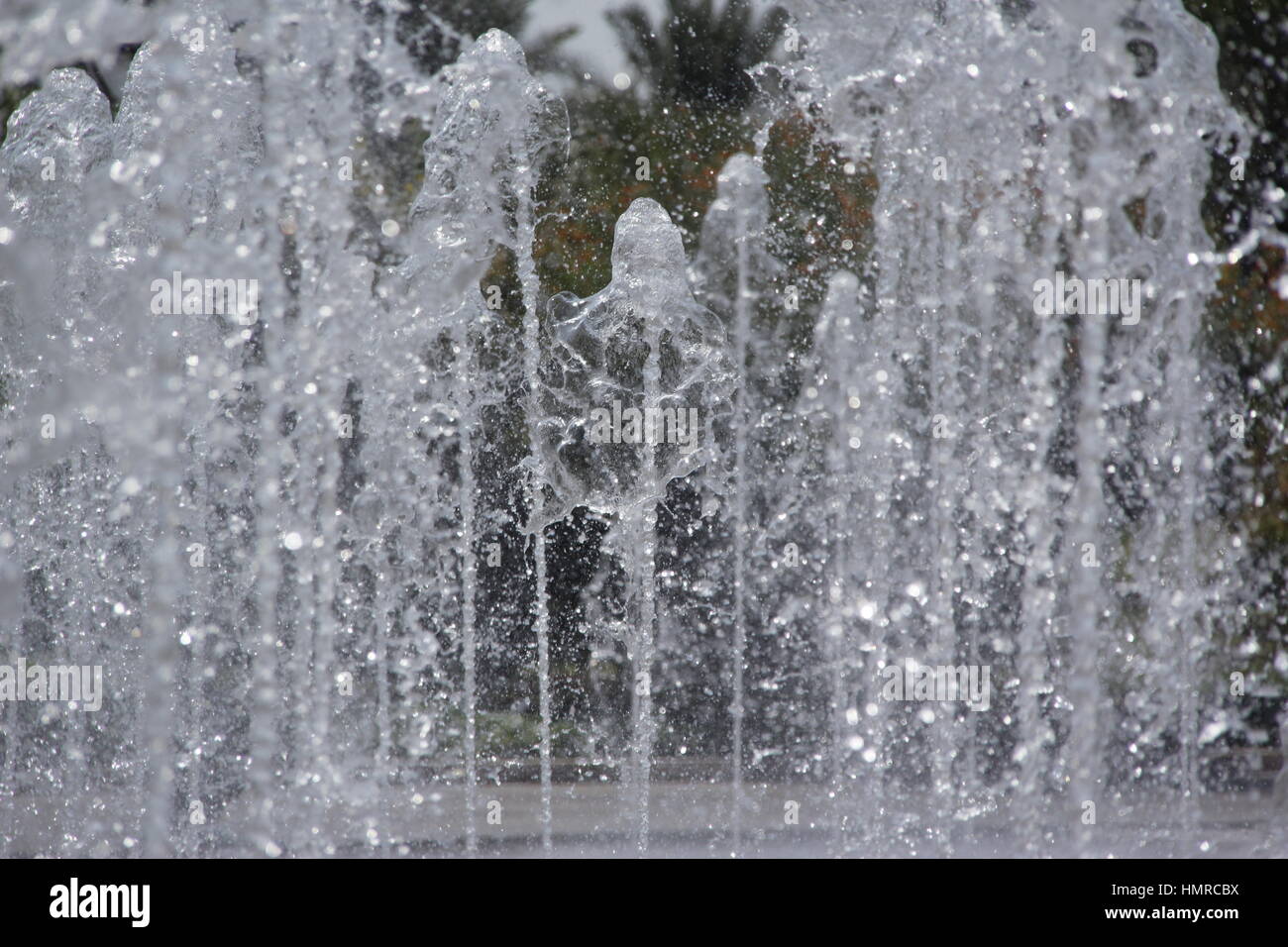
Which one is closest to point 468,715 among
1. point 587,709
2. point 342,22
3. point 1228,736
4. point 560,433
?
point 587,709

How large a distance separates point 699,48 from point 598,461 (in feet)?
17.5

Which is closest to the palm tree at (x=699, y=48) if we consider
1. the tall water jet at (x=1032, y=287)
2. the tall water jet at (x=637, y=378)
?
the tall water jet at (x=1032, y=287)

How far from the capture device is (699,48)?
11.8 meters

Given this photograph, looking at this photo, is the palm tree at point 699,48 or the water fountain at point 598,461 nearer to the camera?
the water fountain at point 598,461

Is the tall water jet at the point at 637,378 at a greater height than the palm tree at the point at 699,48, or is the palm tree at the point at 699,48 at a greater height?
the palm tree at the point at 699,48

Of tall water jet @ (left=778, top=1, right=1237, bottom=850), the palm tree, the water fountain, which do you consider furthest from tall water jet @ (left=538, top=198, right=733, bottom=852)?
the palm tree

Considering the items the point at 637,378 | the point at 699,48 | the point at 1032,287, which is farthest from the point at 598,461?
the point at 699,48

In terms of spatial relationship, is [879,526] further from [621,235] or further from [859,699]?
[621,235]

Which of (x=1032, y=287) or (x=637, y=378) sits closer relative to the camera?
(x=637, y=378)

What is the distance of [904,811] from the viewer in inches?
266

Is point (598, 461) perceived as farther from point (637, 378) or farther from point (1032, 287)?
point (1032, 287)

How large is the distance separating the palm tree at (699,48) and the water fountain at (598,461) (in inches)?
98.5

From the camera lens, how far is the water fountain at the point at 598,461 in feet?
21.9

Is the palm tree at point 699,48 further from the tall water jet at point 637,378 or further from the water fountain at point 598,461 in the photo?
the tall water jet at point 637,378
